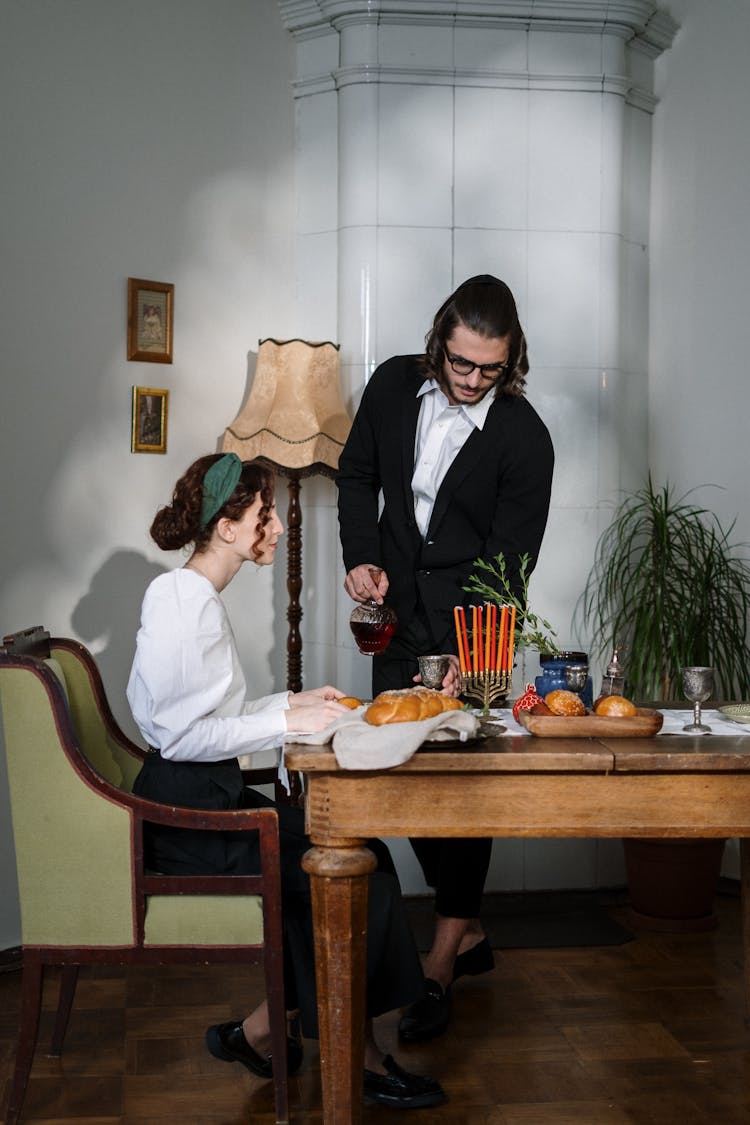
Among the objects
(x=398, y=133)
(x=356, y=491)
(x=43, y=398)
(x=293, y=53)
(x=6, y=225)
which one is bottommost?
(x=356, y=491)

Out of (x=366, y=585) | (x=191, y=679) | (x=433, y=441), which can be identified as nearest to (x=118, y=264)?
(x=433, y=441)

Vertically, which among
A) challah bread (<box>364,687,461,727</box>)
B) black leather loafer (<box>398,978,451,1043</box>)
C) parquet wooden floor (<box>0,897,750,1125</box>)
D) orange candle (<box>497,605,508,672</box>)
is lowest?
parquet wooden floor (<box>0,897,750,1125</box>)

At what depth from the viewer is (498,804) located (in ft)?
7.62

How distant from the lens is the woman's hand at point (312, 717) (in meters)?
2.50

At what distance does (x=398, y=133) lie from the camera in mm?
4297

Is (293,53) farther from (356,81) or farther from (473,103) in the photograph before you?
(473,103)

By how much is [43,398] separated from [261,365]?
732 millimetres

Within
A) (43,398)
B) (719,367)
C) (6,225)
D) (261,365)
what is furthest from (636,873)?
(6,225)

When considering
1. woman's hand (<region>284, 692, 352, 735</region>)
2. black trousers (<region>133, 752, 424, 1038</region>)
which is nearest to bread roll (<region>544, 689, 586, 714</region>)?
woman's hand (<region>284, 692, 352, 735</region>)

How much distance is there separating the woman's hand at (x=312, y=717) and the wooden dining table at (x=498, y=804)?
0.51 ft

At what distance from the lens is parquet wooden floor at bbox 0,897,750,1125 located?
8.93 ft

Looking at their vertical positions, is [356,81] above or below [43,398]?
above

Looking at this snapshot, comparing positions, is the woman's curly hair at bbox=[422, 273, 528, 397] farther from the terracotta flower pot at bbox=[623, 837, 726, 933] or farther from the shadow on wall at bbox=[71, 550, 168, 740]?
the terracotta flower pot at bbox=[623, 837, 726, 933]

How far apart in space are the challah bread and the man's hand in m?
0.64
